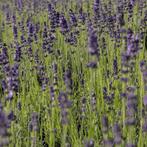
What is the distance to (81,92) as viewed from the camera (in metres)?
3.23

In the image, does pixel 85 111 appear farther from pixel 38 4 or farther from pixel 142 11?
pixel 38 4

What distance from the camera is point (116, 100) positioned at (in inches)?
110

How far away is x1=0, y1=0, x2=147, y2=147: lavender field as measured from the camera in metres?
1.98

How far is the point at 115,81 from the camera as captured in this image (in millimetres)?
2900

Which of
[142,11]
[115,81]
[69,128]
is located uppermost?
[142,11]

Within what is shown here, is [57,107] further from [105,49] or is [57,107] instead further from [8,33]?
[8,33]

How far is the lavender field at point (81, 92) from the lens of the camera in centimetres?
198

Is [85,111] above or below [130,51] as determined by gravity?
below

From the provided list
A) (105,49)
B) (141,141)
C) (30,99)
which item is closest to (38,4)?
(105,49)

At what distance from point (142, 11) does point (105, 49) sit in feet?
2.91

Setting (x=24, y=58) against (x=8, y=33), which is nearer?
(x=24, y=58)

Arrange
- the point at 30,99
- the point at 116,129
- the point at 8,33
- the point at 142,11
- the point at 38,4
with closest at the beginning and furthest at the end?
the point at 116,129
the point at 30,99
the point at 142,11
the point at 8,33
the point at 38,4

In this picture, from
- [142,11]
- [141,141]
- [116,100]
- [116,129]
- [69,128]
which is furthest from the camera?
[142,11]

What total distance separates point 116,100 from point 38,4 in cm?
589
